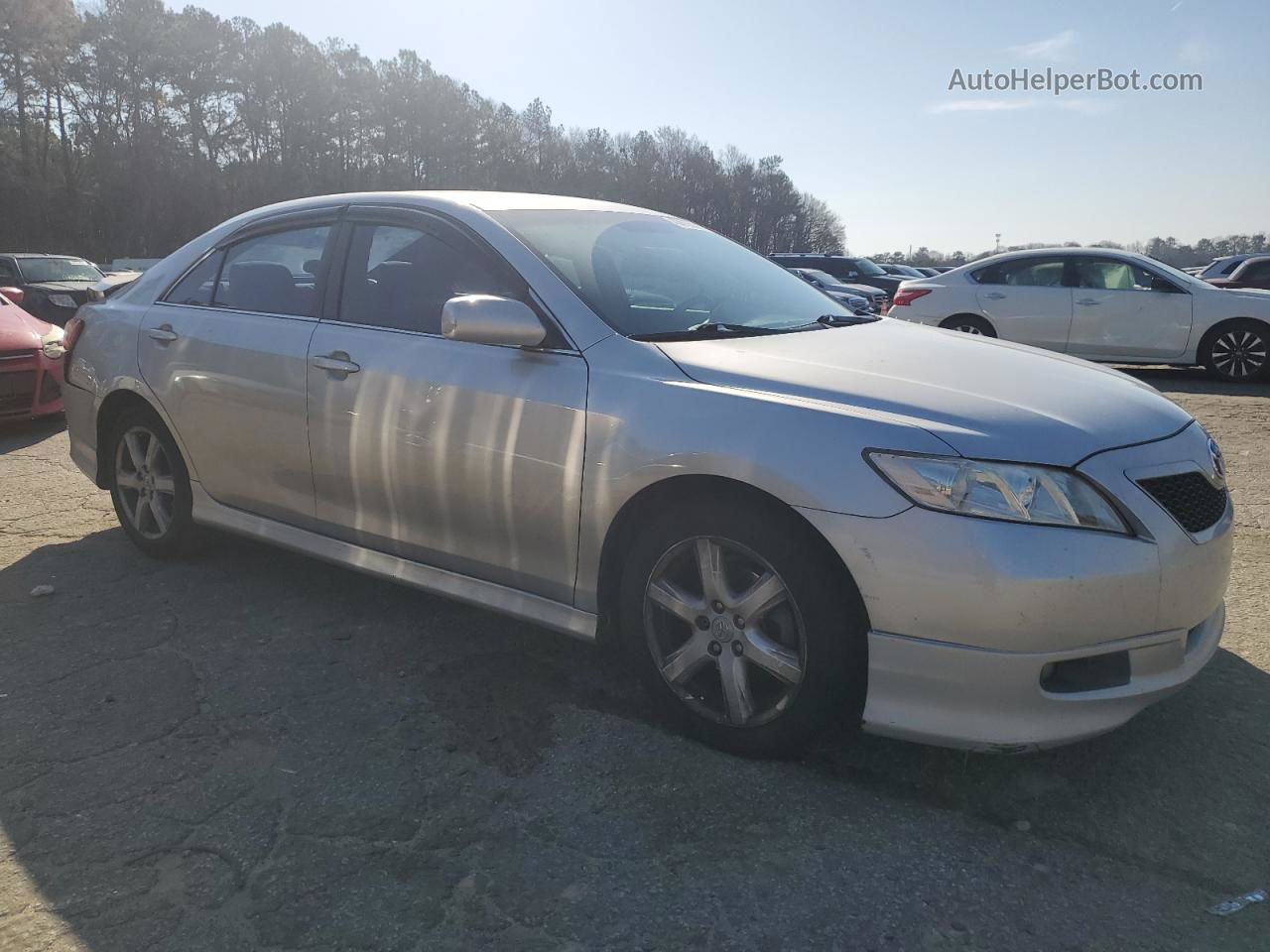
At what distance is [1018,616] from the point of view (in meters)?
2.19

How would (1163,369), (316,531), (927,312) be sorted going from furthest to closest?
(1163,369) → (927,312) → (316,531)

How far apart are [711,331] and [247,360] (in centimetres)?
184

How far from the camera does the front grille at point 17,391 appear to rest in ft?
24.1

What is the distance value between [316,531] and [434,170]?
66.9 metres

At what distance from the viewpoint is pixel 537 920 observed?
6.61 ft

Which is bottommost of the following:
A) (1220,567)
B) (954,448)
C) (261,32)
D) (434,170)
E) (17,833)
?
(17,833)

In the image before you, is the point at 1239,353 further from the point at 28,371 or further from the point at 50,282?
the point at 50,282

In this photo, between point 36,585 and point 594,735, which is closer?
point 594,735

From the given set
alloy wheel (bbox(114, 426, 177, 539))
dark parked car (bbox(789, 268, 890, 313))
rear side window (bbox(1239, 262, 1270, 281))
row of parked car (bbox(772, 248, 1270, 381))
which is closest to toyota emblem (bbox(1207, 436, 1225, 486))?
alloy wheel (bbox(114, 426, 177, 539))

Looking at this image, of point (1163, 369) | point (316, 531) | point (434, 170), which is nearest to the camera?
point (316, 531)

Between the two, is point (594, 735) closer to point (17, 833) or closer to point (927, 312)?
point (17, 833)

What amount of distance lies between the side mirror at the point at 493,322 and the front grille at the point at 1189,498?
66.1 inches

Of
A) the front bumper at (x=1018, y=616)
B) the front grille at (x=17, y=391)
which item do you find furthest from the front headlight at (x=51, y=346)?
the front bumper at (x=1018, y=616)

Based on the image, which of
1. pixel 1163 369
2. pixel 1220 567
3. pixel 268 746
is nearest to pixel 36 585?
pixel 268 746
